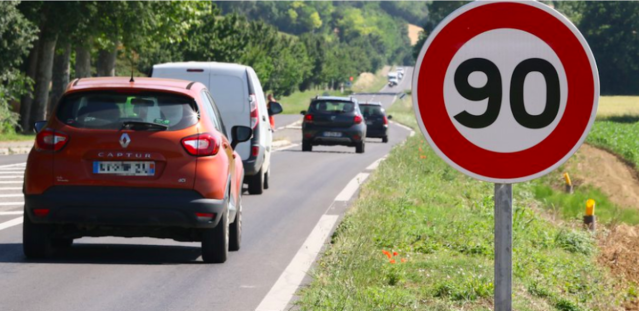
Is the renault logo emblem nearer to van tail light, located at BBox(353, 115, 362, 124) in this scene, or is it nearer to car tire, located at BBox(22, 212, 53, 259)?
car tire, located at BBox(22, 212, 53, 259)

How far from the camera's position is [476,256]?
32.7 feet

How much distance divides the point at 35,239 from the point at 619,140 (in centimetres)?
4148

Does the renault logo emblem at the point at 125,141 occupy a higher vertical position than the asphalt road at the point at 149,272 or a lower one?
higher

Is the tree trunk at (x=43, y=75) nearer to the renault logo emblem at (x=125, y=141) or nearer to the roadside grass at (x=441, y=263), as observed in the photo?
the roadside grass at (x=441, y=263)

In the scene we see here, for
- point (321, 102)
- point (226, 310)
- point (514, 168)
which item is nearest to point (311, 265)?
point (226, 310)

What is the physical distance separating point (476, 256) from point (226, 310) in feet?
8.87

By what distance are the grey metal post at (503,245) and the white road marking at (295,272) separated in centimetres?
384

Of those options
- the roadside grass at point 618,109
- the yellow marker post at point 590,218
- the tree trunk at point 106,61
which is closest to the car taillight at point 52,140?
the yellow marker post at point 590,218

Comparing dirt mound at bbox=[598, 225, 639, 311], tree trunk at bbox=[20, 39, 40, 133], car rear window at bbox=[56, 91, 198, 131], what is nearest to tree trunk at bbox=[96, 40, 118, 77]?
tree trunk at bbox=[20, 39, 40, 133]

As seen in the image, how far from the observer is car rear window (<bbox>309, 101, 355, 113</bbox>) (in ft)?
111

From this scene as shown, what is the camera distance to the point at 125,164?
9.91 m

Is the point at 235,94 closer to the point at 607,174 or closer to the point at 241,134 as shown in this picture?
the point at 241,134

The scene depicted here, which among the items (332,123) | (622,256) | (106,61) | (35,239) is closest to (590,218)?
(622,256)

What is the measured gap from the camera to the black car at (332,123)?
33.8m
